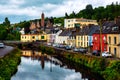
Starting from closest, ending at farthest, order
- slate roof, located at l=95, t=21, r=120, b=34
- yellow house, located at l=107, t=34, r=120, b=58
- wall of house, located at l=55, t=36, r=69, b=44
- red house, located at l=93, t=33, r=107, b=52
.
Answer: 1. yellow house, located at l=107, t=34, r=120, b=58
2. slate roof, located at l=95, t=21, r=120, b=34
3. red house, located at l=93, t=33, r=107, b=52
4. wall of house, located at l=55, t=36, r=69, b=44

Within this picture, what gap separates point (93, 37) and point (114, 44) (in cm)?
1462

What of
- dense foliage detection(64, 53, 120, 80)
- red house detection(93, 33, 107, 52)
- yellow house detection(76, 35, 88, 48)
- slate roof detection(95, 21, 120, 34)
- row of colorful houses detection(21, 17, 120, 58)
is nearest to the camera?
dense foliage detection(64, 53, 120, 80)

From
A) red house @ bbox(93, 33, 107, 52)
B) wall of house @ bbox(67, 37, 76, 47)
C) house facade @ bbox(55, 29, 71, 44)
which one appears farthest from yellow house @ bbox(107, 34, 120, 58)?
house facade @ bbox(55, 29, 71, 44)

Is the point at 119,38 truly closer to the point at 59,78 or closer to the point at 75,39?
the point at 59,78

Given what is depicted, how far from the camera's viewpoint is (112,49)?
64.8 m

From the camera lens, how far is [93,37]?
258ft

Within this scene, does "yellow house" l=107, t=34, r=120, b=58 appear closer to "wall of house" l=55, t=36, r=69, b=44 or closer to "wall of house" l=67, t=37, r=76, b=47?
"wall of house" l=67, t=37, r=76, b=47

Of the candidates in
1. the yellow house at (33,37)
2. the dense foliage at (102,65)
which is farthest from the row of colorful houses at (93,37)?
the dense foliage at (102,65)

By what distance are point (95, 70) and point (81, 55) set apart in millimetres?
13130

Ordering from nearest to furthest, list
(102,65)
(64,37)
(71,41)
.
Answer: (102,65) → (71,41) → (64,37)

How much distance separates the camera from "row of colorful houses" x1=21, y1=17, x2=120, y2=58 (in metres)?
64.9

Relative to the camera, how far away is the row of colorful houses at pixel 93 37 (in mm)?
64944

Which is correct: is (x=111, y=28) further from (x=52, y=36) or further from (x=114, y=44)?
(x=52, y=36)

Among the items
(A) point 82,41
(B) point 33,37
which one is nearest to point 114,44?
(A) point 82,41
